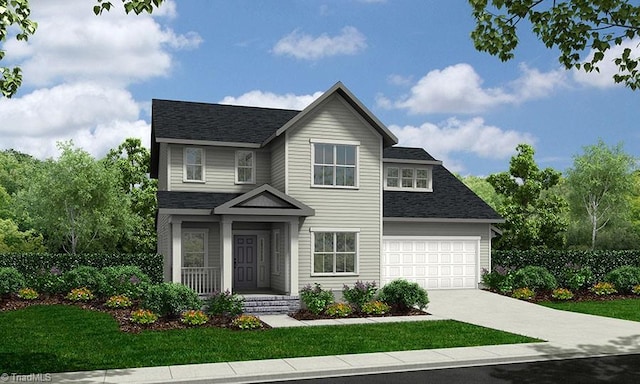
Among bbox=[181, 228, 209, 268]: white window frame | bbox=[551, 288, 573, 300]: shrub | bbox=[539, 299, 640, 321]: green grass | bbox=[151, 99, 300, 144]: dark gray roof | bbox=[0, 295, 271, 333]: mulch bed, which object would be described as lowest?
bbox=[539, 299, 640, 321]: green grass

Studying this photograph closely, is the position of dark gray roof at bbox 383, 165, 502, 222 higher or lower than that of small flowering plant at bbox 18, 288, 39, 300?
higher

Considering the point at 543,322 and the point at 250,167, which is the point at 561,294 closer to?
the point at 543,322

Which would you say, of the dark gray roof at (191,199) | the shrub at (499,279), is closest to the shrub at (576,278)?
the shrub at (499,279)

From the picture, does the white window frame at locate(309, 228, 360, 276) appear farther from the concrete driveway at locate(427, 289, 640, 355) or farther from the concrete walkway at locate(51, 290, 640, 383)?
the concrete walkway at locate(51, 290, 640, 383)

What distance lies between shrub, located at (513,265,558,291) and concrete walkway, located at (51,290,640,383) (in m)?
5.17

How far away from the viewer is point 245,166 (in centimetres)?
2634

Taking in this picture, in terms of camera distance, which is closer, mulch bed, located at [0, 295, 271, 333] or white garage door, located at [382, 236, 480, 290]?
mulch bed, located at [0, 295, 271, 333]

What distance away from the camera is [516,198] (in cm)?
4006

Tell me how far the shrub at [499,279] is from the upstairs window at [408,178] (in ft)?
16.6

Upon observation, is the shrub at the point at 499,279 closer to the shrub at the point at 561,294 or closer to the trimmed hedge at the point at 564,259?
the trimmed hedge at the point at 564,259

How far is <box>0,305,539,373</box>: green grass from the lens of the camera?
13.2m

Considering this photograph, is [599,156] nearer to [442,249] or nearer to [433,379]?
[442,249]

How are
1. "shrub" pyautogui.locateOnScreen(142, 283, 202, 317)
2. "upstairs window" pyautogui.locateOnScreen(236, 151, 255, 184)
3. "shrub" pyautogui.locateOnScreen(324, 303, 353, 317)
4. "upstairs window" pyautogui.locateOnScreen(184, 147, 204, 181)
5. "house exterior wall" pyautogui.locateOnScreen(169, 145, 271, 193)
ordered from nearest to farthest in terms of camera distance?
1. "shrub" pyautogui.locateOnScreen(142, 283, 202, 317)
2. "shrub" pyautogui.locateOnScreen(324, 303, 353, 317)
3. "house exterior wall" pyautogui.locateOnScreen(169, 145, 271, 193)
4. "upstairs window" pyautogui.locateOnScreen(184, 147, 204, 181)
5. "upstairs window" pyautogui.locateOnScreen(236, 151, 255, 184)

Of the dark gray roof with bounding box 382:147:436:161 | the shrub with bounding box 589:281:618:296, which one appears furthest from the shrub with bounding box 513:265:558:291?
the dark gray roof with bounding box 382:147:436:161
